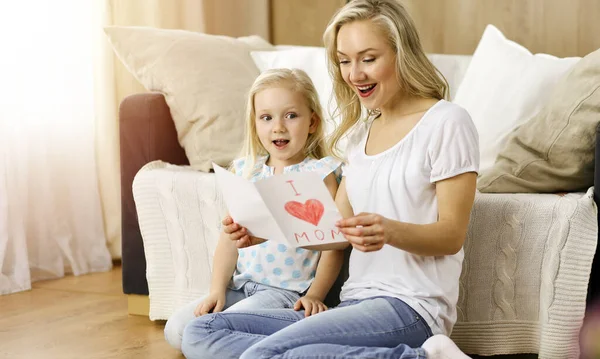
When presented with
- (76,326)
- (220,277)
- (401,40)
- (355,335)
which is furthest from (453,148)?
(76,326)

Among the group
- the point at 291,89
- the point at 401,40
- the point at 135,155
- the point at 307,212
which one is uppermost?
the point at 401,40

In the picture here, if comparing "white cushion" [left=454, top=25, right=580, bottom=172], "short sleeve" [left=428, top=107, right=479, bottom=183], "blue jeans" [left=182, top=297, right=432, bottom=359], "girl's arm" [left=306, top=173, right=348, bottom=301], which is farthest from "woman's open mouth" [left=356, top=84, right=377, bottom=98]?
"white cushion" [left=454, top=25, right=580, bottom=172]

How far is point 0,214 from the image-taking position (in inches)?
102

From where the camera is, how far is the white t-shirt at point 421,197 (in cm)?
147

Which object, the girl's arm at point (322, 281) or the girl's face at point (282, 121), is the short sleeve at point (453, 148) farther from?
the girl's face at point (282, 121)

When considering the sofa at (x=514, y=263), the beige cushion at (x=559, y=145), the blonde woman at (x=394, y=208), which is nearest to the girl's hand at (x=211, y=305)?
the blonde woman at (x=394, y=208)

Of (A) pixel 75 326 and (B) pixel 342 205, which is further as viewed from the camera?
(A) pixel 75 326

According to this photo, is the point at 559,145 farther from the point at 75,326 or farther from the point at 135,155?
the point at 75,326

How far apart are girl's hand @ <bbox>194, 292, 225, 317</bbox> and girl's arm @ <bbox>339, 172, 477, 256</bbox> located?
1.73 ft

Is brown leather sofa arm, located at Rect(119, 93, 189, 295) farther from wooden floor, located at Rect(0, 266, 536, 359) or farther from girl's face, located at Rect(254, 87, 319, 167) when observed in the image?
girl's face, located at Rect(254, 87, 319, 167)

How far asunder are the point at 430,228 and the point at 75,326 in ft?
3.67

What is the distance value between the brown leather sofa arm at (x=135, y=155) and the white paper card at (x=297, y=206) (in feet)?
2.98

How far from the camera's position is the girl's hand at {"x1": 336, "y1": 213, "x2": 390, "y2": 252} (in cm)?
132

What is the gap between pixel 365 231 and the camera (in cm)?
132
